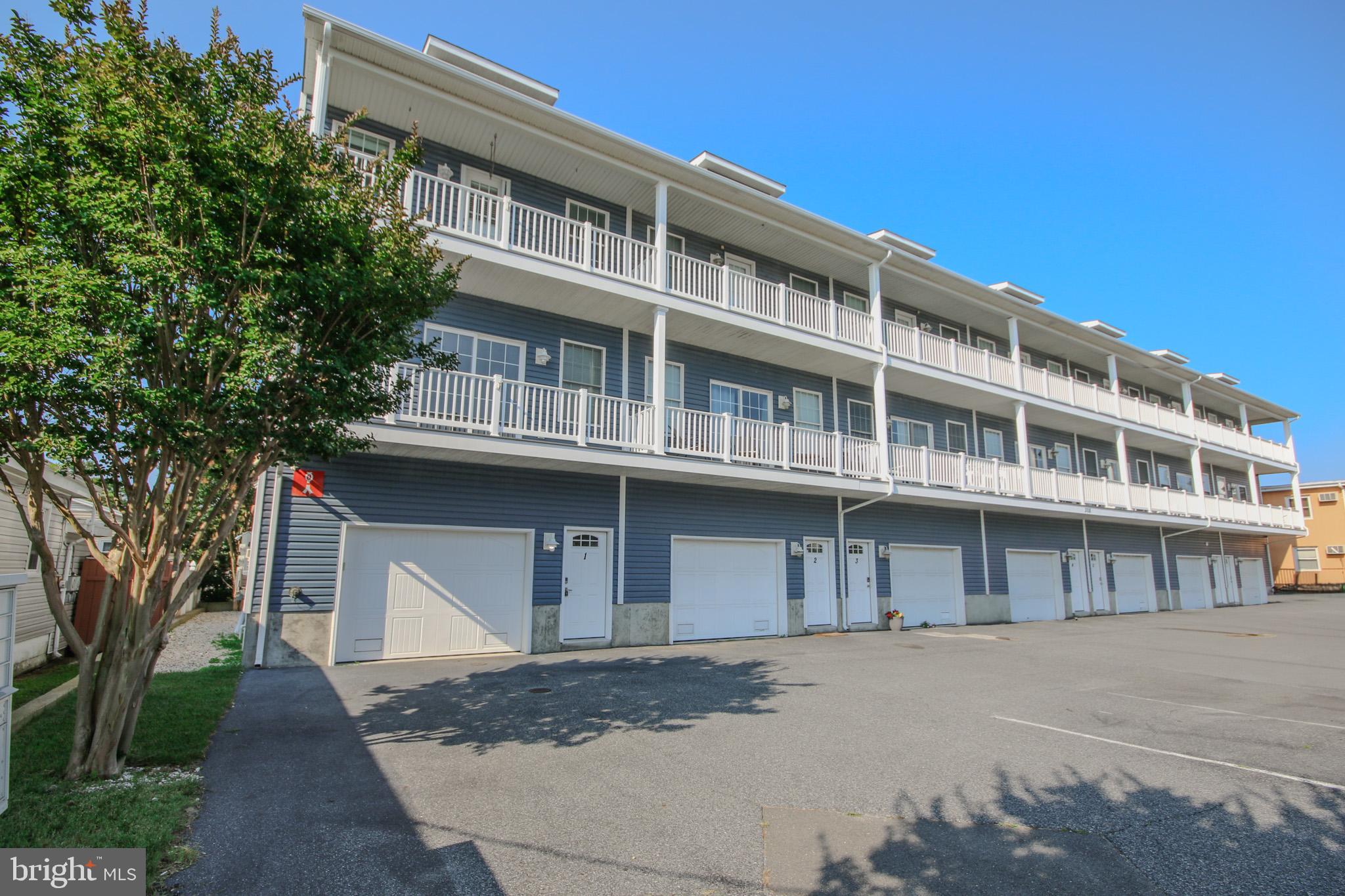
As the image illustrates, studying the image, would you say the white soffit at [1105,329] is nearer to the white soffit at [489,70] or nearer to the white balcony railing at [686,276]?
the white balcony railing at [686,276]

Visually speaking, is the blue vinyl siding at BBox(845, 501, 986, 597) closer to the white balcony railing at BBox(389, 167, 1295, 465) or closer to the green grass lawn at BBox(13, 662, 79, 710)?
the white balcony railing at BBox(389, 167, 1295, 465)

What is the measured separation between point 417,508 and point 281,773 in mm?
6158

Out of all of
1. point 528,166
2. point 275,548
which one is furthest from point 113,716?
point 528,166

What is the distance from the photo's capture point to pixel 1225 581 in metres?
28.1

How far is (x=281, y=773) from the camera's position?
5.14 meters

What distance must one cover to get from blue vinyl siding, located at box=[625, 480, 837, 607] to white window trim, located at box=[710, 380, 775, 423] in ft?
6.15

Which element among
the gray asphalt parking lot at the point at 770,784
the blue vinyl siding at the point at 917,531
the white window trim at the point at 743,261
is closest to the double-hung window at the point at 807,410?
the blue vinyl siding at the point at 917,531

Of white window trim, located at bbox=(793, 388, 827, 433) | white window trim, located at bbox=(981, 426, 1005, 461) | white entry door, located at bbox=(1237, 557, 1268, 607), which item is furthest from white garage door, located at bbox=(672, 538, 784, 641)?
white entry door, located at bbox=(1237, 557, 1268, 607)

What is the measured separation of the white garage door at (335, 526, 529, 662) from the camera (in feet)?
34.6

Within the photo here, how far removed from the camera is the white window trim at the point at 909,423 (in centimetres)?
1798

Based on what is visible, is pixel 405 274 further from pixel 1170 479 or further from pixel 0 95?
pixel 1170 479

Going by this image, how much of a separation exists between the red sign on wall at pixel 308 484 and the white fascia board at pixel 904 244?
48.7 ft

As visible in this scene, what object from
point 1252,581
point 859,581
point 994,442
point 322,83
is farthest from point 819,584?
point 1252,581

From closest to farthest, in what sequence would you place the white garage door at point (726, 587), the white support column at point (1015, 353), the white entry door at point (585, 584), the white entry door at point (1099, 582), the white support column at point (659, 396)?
the white support column at point (659, 396), the white entry door at point (585, 584), the white garage door at point (726, 587), the white support column at point (1015, 353), the white entry door at point (1099, 582)
